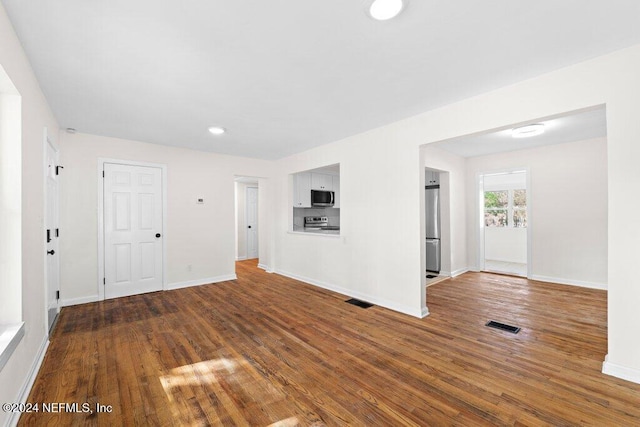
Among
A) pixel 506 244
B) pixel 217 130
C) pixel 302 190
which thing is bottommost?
pixel 506 244

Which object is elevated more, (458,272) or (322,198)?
(322,198)

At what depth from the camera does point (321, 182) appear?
6820 mm

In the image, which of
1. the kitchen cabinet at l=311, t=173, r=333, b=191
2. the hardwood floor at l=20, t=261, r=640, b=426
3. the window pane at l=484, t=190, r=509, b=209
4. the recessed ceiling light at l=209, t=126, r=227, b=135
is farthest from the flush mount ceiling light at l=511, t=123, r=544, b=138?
the recessed ceiling light at l=209, t=126, r=227, b=135

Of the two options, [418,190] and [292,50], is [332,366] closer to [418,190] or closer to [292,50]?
[418,190]

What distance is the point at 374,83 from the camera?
103 inches

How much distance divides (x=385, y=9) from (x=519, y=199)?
7442 mm

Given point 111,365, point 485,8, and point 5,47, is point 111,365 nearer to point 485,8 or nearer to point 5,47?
point 5,47

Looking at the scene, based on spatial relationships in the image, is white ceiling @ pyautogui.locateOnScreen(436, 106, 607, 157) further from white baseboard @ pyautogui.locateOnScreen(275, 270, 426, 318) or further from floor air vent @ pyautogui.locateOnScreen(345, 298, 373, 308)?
floor air vent @ pyautogui.locateOnScreen(345, 298, 373, 308)

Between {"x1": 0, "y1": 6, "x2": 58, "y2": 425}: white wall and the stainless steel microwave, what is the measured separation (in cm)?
468

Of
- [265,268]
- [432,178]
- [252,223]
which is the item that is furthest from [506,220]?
[252,223]

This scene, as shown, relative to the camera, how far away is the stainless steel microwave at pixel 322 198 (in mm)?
6582

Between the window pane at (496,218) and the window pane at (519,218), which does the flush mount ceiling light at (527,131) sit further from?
the window pane at (496,218)

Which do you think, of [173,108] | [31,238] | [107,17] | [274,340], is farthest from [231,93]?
[274,340]

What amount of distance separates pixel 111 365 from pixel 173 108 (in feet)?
8.71
